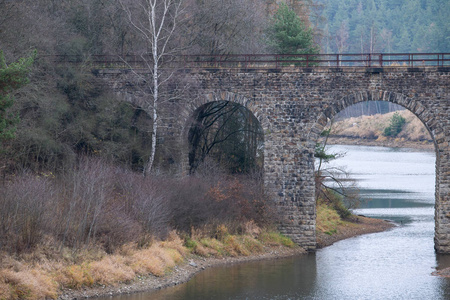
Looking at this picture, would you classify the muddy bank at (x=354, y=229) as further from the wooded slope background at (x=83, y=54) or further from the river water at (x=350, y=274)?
the wooded slope background at (x=83, y=54)

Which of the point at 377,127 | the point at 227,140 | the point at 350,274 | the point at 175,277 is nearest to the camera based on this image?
the point at 175,277

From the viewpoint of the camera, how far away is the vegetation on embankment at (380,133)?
87.1 metres

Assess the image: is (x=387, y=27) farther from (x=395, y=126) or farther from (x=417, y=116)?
(x=417, y=116)

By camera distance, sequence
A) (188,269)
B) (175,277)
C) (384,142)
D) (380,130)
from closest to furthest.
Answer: (175,277)
(188,269)
(384,142)
(380,130)

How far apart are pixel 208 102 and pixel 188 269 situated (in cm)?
876

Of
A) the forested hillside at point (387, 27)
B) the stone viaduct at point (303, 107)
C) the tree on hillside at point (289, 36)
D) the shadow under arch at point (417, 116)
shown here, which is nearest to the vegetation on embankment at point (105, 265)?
the stone viaduct at point (303, 107)

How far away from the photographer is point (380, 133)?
3615 inches

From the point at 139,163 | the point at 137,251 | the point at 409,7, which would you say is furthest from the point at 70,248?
the point at 409,7

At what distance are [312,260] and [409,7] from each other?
306ft

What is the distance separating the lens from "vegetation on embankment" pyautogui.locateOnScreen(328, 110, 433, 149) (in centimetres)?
8706

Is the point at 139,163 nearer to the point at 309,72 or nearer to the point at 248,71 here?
the point at 248,71

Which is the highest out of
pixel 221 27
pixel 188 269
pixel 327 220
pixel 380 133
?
pixel 221 27

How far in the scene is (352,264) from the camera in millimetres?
28688

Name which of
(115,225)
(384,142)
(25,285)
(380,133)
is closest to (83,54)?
(115,225)
